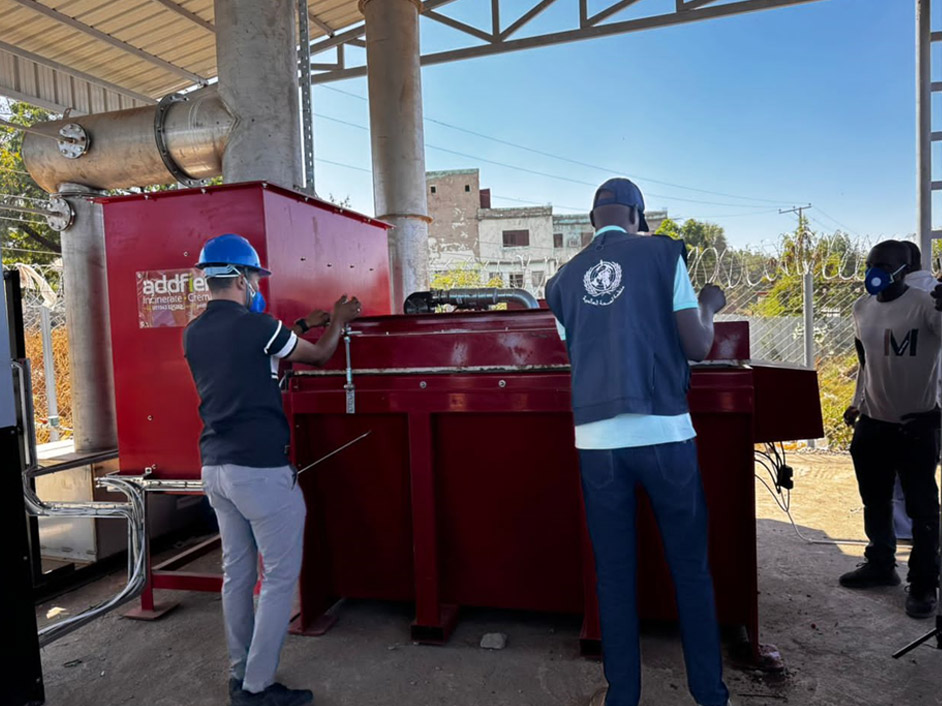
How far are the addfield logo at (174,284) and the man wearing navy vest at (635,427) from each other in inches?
87.5

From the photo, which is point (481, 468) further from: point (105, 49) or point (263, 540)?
point (105, 49)

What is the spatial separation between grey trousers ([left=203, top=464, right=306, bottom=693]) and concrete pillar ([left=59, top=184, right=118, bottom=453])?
2.60 m

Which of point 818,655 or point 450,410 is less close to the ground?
point 450,410

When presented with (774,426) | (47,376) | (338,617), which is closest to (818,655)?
(774,426)

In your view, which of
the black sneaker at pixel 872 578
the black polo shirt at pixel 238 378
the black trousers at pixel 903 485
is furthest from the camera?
the black sneaker at pixel 872 578

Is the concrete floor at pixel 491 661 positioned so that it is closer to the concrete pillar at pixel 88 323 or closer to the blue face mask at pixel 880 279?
the concrete pillar at pixel 88 323

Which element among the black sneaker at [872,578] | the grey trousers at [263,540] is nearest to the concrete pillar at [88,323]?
the grey trousers at [263,540]

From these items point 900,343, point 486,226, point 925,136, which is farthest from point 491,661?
point 486,226

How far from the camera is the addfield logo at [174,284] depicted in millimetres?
3590

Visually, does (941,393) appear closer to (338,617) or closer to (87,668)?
(338,617)

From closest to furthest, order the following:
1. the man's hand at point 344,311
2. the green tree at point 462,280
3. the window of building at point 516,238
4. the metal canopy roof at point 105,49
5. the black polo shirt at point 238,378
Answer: the black polo shirt at point 238,378 < the man's hand at point 344,311 < the metal canopy roof at point 105,49 < the green tree at point 462,280 < the window of building at point 516,238

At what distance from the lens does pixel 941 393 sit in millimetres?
3020

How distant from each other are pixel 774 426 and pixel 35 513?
3766 millimetres

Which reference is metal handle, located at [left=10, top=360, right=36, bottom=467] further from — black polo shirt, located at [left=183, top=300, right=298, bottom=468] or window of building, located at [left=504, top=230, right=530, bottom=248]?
window of building, located at [left=504, top=230, right=530, bottom=248]
